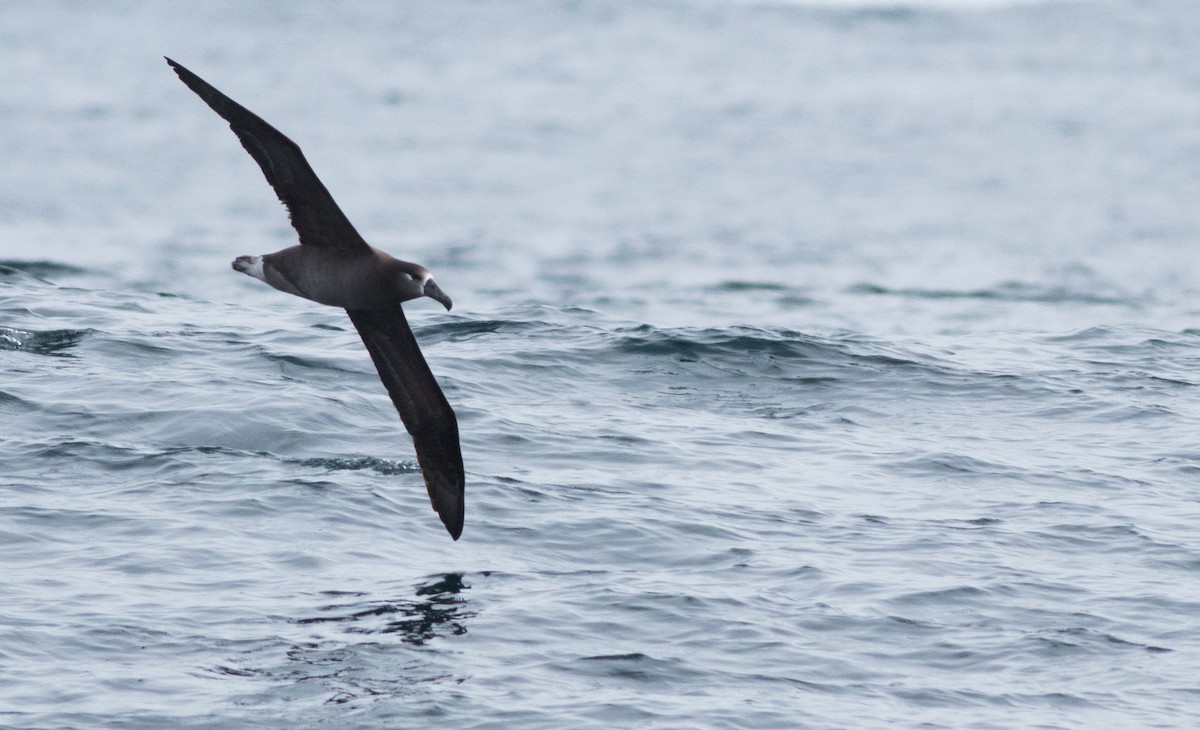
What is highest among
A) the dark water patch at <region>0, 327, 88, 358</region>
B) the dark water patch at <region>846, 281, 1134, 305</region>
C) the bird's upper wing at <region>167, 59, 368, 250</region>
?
the bird's upper wing at <region>167, 59, 368, 250</region>

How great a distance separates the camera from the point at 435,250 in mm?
46438

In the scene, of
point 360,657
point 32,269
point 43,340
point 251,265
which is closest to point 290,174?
point 251,265

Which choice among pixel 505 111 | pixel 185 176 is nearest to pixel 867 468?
pixel 185 176

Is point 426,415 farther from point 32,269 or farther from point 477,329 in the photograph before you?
point 32,269

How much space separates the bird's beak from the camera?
34.2ft

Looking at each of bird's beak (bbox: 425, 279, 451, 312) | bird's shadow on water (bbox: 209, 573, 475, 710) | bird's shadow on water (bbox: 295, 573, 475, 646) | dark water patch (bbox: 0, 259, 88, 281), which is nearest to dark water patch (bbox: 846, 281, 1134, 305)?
dark water patch (bbox: 0, 259, 88, 281)

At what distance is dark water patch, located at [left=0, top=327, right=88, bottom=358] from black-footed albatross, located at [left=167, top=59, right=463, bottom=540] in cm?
577

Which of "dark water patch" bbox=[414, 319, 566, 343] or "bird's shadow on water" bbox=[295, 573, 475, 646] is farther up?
"dark water patch" bbox=[414, 319, 566, 343]

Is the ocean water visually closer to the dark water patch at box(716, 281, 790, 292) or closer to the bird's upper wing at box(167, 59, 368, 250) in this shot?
the dark water patch at box(716, 281, 790, 292)

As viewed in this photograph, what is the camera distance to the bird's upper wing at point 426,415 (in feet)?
41.3

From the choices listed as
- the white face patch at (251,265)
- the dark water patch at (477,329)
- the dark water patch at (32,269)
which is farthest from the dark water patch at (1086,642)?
the dark water patch at (32,269)

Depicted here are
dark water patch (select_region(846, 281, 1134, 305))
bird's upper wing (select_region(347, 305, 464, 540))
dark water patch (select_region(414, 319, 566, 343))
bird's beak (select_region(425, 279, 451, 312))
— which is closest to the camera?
Answer: bird's beak (select_region(425, 279, 451, 312))

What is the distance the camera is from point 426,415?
1286 cm

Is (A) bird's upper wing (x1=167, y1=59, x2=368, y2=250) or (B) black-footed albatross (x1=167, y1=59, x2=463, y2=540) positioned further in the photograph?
(B) black-footed albatross (x1=167, y1=59, x2=463, y2=540)
